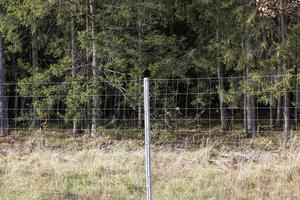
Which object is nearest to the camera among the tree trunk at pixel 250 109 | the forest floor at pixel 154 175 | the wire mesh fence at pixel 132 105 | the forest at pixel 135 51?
the forest floor at pixel 154 175

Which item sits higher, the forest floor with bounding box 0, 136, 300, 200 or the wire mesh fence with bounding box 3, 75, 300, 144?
Result: the wire mesh fence with bounding box 3, 75, 300, 144

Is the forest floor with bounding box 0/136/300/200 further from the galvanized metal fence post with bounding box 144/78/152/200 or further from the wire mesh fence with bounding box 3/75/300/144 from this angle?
the wire mesh fence with bounding box 3/75/300/144

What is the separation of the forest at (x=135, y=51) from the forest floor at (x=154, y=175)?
5561mm

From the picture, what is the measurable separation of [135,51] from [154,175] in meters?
8.52

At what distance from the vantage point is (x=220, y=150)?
39.0 feet

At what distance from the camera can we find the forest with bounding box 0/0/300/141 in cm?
1684

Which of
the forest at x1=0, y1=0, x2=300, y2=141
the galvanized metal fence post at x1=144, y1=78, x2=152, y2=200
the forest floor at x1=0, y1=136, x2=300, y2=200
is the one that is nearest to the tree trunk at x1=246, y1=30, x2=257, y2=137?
the forest at x1=0, y1=0, x2=300, y2=141

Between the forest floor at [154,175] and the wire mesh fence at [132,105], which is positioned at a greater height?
the wire mesh fence at [132,105]

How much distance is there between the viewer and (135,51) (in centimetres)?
1711

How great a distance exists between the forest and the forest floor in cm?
556

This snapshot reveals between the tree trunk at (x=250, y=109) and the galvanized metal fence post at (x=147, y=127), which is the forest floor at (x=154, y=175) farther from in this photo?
the tree trunk at (x=250, y=109)

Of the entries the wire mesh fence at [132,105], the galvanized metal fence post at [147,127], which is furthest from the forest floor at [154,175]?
the wire mesh fence at [132,105]

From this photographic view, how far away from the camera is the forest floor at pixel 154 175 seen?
7875 millimetres

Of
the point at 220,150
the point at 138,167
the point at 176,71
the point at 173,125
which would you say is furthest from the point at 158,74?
the point at 138,167
